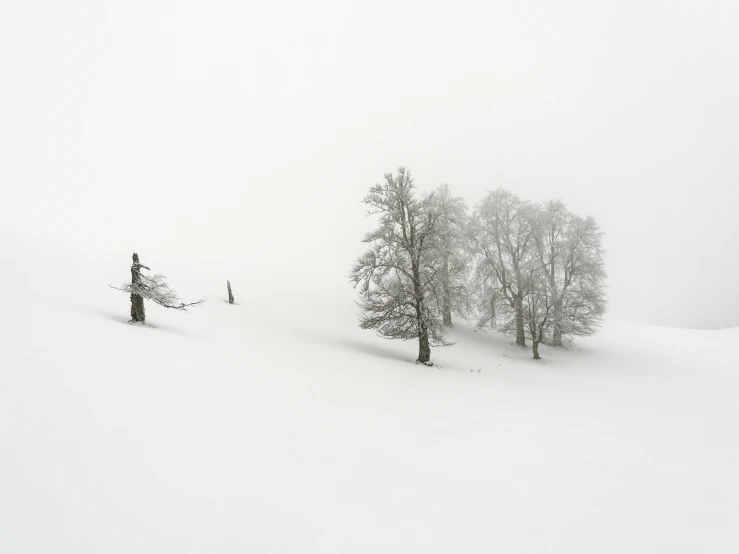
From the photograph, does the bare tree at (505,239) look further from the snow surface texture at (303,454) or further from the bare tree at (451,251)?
the snow surface texture at (303,454)

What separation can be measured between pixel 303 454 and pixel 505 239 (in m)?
22.5

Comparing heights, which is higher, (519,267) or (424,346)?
(519,267)

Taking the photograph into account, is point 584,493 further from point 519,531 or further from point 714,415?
point 714,415

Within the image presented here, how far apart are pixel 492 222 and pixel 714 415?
15755mm

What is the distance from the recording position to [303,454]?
Answer: 5574 mm

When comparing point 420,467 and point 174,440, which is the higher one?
point 174,440

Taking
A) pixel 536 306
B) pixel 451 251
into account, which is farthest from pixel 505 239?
pixel 451 251

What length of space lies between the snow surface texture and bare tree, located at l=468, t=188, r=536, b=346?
36.2 ft

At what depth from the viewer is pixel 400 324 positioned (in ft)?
55.6

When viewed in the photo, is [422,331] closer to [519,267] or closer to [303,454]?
[519,267]

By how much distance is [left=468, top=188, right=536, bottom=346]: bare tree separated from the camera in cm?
2414

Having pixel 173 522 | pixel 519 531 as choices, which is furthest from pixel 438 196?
pixel 173 522

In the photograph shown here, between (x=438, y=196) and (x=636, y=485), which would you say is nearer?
(x=636, y=485)

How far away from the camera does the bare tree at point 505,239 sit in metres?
24.1
